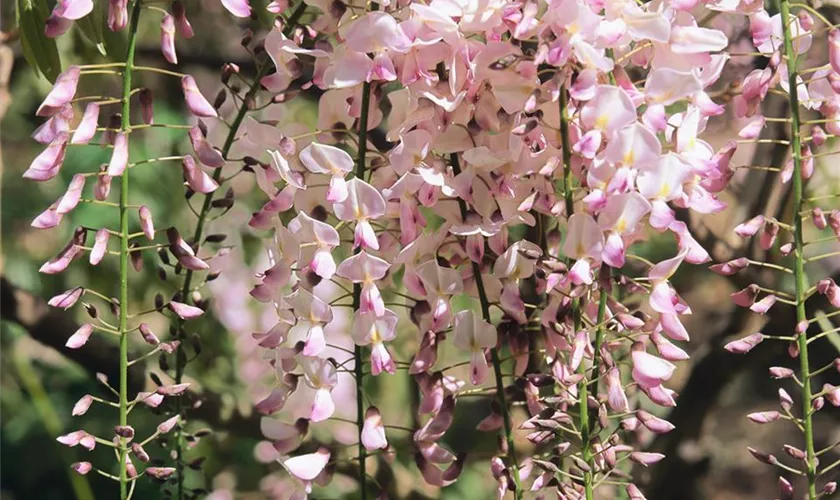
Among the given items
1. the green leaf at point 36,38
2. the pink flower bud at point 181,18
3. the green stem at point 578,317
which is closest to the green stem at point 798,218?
the green stem at point 578,317

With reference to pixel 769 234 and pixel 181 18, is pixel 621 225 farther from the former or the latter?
pixel 181 18

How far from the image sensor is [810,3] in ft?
3.13

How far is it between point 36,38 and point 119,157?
209mm

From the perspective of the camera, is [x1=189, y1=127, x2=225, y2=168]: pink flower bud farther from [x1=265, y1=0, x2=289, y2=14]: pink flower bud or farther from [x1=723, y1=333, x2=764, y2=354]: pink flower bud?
[x1=723, y1=333, x2=764, y2=354]: pink flower bud

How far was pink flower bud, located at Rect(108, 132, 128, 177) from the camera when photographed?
24.3 inches

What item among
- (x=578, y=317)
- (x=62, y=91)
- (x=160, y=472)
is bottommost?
(x=160, y=472)

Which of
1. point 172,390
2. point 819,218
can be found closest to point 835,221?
point 819,218

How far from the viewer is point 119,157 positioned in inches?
24.5

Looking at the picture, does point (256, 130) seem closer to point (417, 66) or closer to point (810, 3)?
point (417, 66)

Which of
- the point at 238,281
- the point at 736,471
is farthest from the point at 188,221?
the point at 736,471

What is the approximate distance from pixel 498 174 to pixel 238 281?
1156mm

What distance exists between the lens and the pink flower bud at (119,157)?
62cm

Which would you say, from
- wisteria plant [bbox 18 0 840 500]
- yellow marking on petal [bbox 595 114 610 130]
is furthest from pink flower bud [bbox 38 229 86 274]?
yellow marking on petal [bbox 595 114 610 130]

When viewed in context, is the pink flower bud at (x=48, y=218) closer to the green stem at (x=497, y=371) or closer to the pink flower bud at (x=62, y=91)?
the pink flower bud at (x=62, y=91)
